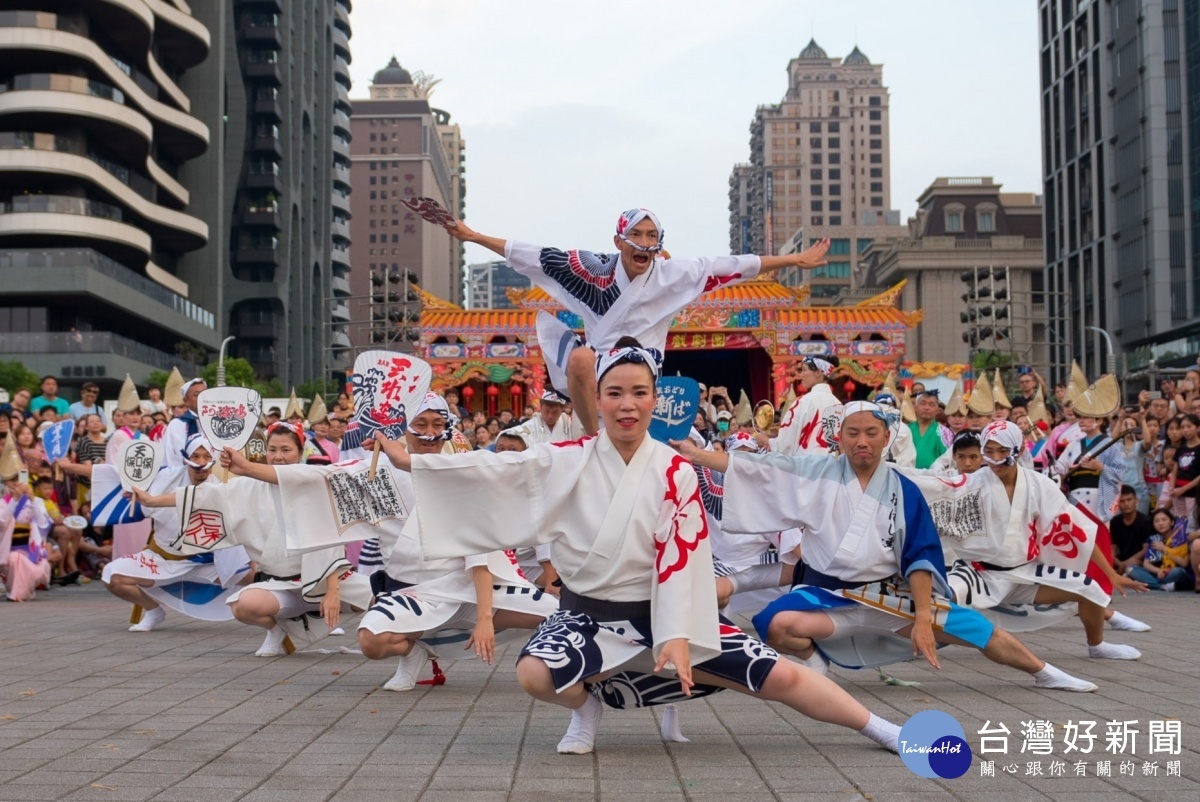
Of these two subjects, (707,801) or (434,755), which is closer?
(707,801)

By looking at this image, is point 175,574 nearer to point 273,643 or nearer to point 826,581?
point 273,643

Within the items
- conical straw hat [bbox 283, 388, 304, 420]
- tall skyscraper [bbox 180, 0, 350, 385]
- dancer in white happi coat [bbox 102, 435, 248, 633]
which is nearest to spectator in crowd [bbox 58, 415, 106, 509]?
conical straw hat [bbox 283, 388, 304, 420]

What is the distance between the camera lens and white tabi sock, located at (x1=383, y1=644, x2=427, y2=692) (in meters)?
6.26

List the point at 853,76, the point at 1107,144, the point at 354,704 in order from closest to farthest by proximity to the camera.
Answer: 1. the point at 354,704
2. the point at 1107,144
3. the point at 853,76

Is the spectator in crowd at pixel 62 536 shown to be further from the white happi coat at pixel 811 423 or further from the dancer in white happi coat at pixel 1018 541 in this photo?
the dancer in white happi coat at pixel 1018 541

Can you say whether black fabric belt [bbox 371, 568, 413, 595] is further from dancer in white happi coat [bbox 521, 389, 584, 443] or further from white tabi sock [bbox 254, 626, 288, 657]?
dancer in white happi coat [bbox 521, 389, 584, 443]

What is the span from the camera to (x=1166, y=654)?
7.35m

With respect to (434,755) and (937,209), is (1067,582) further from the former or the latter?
(937,209)

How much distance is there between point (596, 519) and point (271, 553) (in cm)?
363

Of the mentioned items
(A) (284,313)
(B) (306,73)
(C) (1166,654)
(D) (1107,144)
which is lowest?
(C) (1166,654)

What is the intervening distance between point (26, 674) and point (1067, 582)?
18.3 ft

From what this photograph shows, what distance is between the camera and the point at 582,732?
15.4 feet

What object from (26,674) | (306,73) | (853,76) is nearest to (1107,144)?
(306,73)

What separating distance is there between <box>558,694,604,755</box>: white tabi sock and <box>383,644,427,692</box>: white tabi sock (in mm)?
1719
